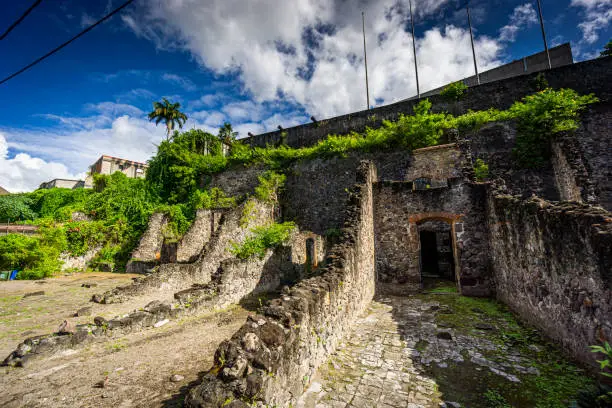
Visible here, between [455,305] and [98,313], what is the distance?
9.99m

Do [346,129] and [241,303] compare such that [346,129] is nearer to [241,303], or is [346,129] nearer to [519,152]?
[519,152]

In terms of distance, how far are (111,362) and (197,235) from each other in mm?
10418

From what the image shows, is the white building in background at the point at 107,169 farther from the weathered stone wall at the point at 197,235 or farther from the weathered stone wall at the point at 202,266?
the weathered stone wall at the point at 202,266

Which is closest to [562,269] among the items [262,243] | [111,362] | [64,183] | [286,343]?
[286,343]

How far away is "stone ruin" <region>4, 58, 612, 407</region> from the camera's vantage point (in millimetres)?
3191

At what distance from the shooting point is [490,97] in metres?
14.6

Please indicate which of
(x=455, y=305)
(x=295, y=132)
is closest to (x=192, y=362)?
(x=455, y=305)

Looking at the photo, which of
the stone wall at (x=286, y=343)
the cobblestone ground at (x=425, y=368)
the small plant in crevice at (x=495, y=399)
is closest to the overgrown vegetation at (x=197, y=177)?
the stone wall at (x=286, y=343)

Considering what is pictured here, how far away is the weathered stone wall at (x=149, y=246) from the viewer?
47.1 feet

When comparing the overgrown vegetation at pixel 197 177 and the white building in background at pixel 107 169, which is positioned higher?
the white building in background at pixel 107 169

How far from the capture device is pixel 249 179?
17734 mm

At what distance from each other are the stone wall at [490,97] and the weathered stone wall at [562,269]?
11842 millimetres

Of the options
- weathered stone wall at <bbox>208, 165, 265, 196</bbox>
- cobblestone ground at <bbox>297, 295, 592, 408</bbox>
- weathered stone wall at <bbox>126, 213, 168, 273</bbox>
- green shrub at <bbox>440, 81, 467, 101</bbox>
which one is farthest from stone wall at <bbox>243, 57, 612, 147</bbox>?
cobblestone ground at <bbox>297, 295, 592, 408</bbox>

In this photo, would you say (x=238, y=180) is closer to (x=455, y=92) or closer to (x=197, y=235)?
(x=197, y=235)
